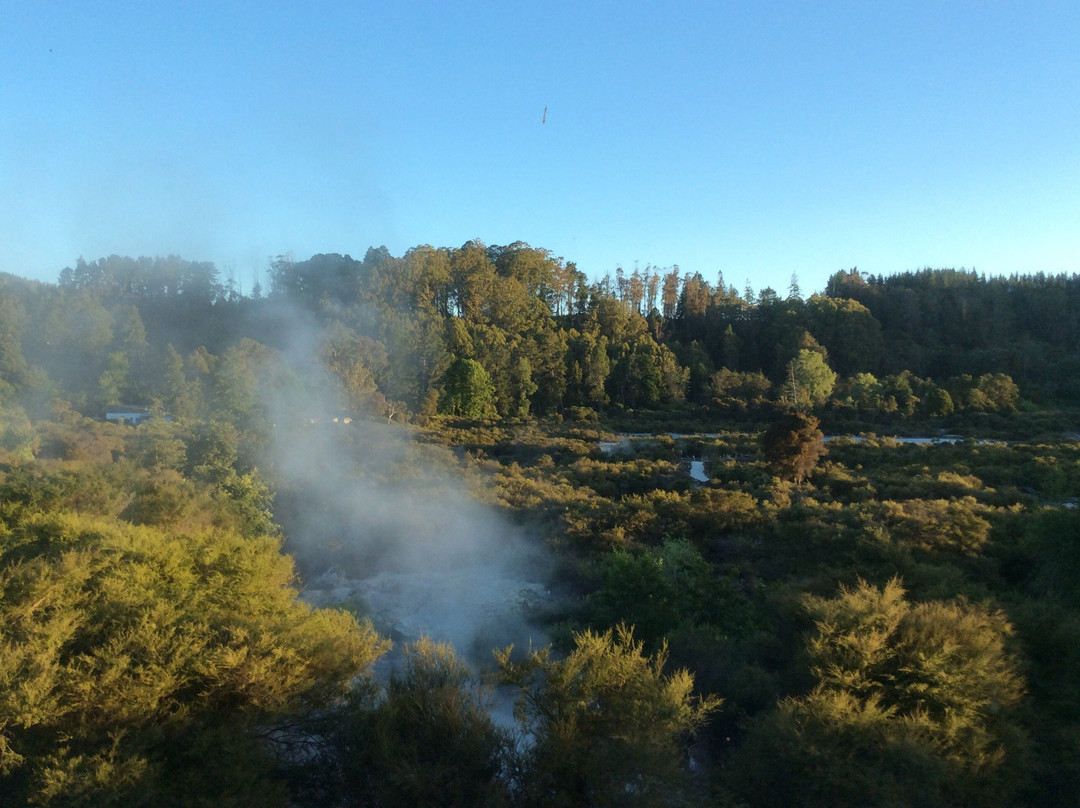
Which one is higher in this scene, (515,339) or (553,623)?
(515,339)

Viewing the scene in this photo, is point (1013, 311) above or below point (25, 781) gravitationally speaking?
above

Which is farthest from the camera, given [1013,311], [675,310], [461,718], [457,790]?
[675,310]

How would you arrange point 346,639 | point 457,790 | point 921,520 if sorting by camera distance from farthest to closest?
1. point 921,520
2. point 346,639
3. point 457,790

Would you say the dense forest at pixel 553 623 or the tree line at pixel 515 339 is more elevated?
the tree line at pixel 515 339

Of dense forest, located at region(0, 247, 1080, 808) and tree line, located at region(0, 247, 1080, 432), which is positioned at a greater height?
tree line, located at region(0, 247, 1080, 432)

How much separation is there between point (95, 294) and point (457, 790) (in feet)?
139

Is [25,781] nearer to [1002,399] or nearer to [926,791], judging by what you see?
[926,791]

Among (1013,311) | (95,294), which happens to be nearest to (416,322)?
(95,294)

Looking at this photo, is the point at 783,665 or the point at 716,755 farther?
the point at 783,665

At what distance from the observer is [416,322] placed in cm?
3092

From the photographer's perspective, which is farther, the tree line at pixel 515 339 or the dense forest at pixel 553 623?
the tree line at pixel 515 339

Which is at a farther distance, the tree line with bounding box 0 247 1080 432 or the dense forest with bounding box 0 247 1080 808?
the tree line with bounding box 0 247 1080 432

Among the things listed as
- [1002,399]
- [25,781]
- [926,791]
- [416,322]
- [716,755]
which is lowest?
[716,755]

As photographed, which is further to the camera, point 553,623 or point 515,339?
point 515,339
